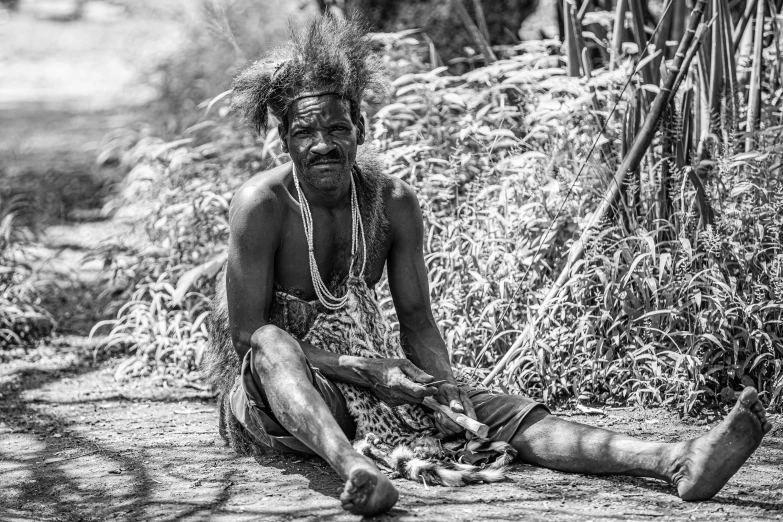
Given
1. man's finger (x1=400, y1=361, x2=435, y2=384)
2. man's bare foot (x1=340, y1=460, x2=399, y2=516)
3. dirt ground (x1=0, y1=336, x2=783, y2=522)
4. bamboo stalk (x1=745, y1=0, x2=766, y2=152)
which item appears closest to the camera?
man's bare foot (x1=340, y1=460, x2=399, y2=516)

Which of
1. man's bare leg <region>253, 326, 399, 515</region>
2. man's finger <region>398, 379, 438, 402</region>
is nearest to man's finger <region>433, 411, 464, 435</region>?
man's finger <region>398, 379, 438, 402</region>

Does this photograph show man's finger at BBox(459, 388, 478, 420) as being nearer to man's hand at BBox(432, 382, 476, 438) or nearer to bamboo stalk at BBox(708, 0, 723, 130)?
man's hand at BBox(432, 382, 476, 438)

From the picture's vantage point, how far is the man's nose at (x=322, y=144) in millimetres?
3111

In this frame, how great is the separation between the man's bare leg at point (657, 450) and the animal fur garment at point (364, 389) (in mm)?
125

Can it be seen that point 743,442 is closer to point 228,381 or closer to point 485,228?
point 228,381

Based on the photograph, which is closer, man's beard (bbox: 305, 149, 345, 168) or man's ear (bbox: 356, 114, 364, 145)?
man's beard (bbox: 305, 149, 345, 168)

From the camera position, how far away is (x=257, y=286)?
10.2 feet

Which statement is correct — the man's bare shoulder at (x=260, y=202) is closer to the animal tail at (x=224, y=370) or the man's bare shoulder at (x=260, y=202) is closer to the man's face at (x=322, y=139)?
the man's face at (x=322, y=139)

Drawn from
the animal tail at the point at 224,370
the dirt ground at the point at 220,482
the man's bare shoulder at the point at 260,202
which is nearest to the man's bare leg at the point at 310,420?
the dirt ground at the point at 220,482

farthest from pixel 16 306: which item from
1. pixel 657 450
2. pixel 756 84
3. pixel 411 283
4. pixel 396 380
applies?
pixel 756 84

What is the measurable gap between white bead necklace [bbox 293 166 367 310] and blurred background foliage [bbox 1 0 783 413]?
0.84 m

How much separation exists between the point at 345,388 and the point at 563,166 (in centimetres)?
183

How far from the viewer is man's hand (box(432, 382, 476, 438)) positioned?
3039mm

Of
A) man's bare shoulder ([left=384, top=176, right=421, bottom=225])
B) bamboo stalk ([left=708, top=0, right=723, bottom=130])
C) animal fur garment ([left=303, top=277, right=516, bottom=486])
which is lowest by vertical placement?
animal fur garment ([left=303, top=277, right=516, bottom=486])
